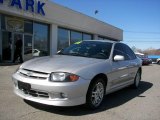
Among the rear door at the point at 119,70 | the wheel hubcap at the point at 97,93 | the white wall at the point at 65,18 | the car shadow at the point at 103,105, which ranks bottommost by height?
the car shadow at the point at 103,105

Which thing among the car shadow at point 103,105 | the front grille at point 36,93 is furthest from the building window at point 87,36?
the front grille at point 36,93

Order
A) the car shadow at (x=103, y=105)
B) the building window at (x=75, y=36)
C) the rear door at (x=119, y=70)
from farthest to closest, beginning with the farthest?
the building window at (x=75, y=36), the rear door at (x=119, y=70), the car shadow at (x=103, y=105)

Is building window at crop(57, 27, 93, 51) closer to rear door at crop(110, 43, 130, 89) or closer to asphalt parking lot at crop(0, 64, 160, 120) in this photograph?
rear door at crop(110, 43, 130, 89)

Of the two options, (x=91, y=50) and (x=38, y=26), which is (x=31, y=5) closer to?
(x=38, y=26)

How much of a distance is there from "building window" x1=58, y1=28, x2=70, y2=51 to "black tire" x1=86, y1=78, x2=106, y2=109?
17605 millimetres

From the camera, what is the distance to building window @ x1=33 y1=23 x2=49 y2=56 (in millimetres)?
20125

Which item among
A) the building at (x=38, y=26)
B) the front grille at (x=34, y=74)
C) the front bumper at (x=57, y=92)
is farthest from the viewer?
the building at (x=38, y=26)

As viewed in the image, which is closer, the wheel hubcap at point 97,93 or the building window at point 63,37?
the wheel hubcap at point 97,93

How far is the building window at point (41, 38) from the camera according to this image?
66.0 feet

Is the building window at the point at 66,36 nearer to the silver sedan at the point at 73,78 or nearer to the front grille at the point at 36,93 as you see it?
the silver sedan at the point at 73,78

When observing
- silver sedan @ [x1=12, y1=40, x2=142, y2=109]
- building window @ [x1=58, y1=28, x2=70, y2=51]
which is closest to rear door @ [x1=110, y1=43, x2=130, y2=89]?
silver sedan @ [x1=12, y1=40, x2=142, y2=109]

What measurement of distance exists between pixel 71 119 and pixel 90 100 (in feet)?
2.35

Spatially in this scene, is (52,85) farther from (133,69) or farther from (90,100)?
(133,69)

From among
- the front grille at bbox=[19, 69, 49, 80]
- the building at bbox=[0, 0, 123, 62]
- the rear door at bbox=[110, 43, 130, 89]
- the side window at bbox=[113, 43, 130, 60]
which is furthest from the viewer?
the building at bbox=[0, 0, 123, 62]
